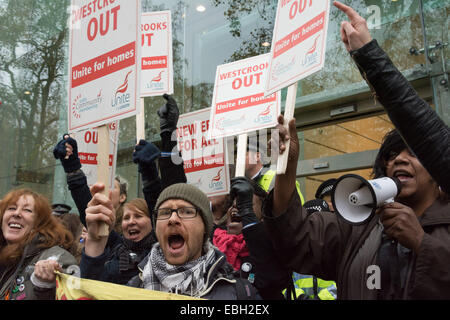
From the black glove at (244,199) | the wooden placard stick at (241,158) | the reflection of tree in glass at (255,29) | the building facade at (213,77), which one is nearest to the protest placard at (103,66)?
the black glove at (244,199)

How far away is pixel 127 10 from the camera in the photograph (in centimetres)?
266

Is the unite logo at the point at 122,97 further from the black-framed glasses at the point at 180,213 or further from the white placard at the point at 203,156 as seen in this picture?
the white placard at the point at 203,156

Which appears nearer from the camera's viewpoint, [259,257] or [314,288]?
[259,257]

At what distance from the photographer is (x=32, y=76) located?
9.10 meters

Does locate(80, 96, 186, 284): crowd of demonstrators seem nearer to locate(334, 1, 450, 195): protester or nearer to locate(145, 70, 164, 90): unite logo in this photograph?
locate(145, 70, 164, 90): unite logo

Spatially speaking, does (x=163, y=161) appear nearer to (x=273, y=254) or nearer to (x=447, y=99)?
(x=273, y=254)

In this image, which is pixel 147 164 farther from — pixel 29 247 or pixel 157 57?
pixel 157 57

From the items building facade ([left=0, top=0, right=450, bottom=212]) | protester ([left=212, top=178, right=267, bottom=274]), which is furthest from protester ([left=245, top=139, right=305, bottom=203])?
building facade ([left=0, top=0, right=450, bottom=212])

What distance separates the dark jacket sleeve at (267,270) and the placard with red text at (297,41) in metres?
0.91

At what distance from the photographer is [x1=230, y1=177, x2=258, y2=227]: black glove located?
8.00 ft

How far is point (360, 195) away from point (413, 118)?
1.09ft

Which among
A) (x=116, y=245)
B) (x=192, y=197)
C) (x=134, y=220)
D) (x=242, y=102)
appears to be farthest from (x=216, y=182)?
(x=192, y=197)

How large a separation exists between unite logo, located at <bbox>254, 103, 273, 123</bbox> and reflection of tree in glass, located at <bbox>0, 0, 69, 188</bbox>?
6284mm

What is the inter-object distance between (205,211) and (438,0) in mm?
4389
